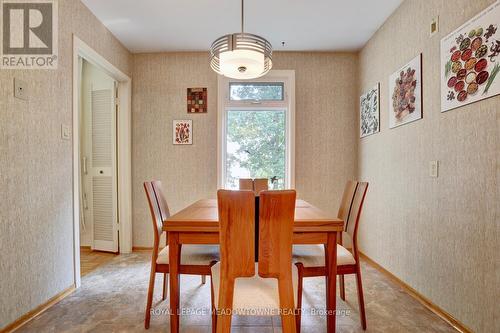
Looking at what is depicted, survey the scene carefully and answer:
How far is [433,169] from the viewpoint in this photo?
6.54 feet

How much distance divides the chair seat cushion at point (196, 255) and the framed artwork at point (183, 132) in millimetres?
1900

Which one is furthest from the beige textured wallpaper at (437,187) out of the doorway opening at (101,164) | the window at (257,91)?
the doorway opening at (101,164)

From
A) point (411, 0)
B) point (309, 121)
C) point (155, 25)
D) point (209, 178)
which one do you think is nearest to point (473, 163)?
point (411, 0)

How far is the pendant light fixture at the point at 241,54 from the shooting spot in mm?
1714

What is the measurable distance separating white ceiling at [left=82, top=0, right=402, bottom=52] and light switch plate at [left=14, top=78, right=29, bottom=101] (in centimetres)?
113

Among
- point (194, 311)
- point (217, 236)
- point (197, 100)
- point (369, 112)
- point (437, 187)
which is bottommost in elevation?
point (194, 311)

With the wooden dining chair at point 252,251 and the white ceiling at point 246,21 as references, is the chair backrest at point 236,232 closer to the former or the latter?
the wooden dining chair at point 252,251

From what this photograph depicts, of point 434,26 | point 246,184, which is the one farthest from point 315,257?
point 434,26

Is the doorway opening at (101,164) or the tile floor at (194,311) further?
the doorway opening at (101,164)

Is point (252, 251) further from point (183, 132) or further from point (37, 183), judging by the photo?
point (183, 132)

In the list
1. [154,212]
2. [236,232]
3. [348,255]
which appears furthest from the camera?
[154,212]

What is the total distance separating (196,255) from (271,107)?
7.64 feet

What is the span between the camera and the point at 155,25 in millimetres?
2855

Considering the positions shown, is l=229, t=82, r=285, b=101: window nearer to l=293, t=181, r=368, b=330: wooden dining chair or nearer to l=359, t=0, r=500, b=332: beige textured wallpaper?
l=359, t=0, r=500, b=332: beige textured wallpaper
